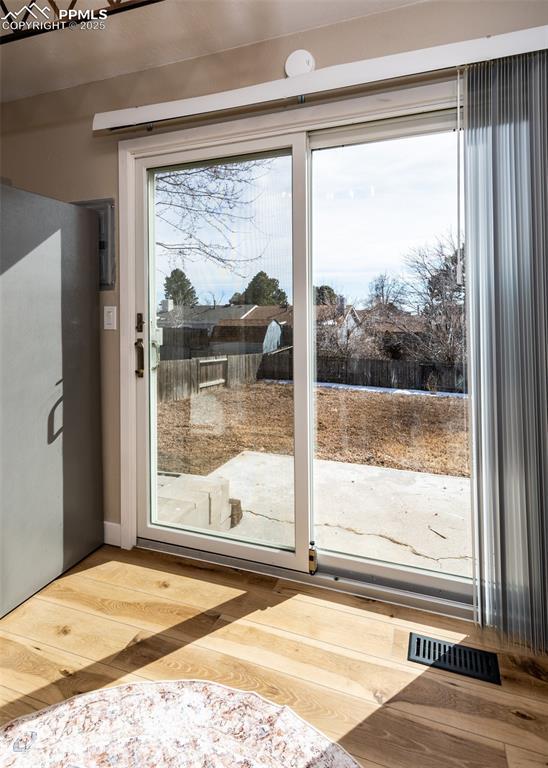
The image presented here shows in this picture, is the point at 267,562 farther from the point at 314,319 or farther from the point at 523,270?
the point at 523,270

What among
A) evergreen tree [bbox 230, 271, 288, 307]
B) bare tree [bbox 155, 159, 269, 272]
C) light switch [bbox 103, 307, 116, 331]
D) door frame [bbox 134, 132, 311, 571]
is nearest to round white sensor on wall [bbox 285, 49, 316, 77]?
door frame [bbox 134, 132, 311, 571]

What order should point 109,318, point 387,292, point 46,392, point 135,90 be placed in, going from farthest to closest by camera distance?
point 109,318
point 135,90
point 46,392
point 387,292

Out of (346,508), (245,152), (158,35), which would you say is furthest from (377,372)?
(158,35)

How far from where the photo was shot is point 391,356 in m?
2.01

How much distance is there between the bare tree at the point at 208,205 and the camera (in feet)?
7.20

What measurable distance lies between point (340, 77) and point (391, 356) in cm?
122

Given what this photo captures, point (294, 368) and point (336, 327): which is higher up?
point (336, 327)

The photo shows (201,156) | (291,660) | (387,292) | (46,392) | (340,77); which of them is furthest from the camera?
(201,156)

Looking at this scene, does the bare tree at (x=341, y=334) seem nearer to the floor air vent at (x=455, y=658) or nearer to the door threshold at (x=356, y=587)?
the door threshold at (x=356, y=587)

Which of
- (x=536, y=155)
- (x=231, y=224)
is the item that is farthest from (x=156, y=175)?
(x=536, y=155)

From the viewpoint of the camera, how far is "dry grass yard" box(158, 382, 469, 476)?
1.96 metres

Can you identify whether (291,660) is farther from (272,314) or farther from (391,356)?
(272,314)

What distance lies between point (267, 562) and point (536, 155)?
2.11 meters

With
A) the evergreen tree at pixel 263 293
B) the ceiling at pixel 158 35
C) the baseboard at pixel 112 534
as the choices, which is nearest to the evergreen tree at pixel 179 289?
the evergreen tree at pixel 263 293
